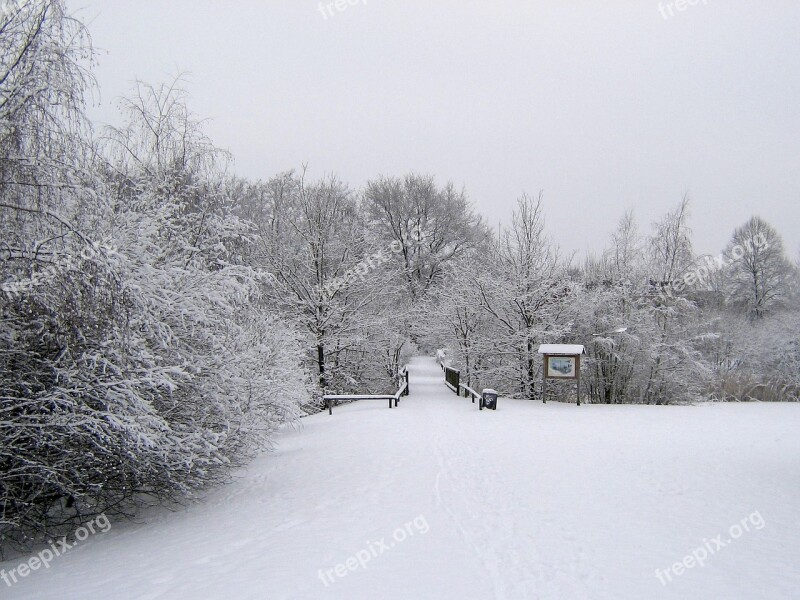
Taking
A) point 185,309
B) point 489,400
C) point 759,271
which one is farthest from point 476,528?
point 759,271

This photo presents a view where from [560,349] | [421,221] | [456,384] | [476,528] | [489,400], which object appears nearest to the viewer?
[476,528]

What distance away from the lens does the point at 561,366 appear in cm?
1720

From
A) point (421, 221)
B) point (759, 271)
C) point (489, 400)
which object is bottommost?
point (489, 400)

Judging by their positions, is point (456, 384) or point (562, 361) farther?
point (456, 384)

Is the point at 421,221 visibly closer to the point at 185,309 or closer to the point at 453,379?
the point at 453,379

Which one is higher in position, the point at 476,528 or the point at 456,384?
the point at 476,528

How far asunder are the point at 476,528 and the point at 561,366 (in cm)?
1211

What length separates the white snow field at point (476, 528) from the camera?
464 centimetres

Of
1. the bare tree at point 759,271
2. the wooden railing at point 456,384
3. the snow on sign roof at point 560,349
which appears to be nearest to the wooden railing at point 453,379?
the wooden railing at point 456,384

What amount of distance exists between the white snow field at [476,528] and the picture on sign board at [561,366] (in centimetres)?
597

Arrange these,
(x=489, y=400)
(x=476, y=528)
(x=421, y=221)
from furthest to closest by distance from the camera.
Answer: (x=421, y=221)
(x=489, y=400)
(x=476, y=528)

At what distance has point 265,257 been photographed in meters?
20.5

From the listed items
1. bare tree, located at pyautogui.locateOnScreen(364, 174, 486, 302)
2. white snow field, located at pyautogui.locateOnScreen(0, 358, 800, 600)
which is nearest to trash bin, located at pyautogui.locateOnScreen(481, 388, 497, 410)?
white snow field, located at pyautogui.locateOnScreen(0, 358, 800, 600)

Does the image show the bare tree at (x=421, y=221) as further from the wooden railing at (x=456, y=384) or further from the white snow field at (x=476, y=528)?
the white snow field at (x=476, y=528)
